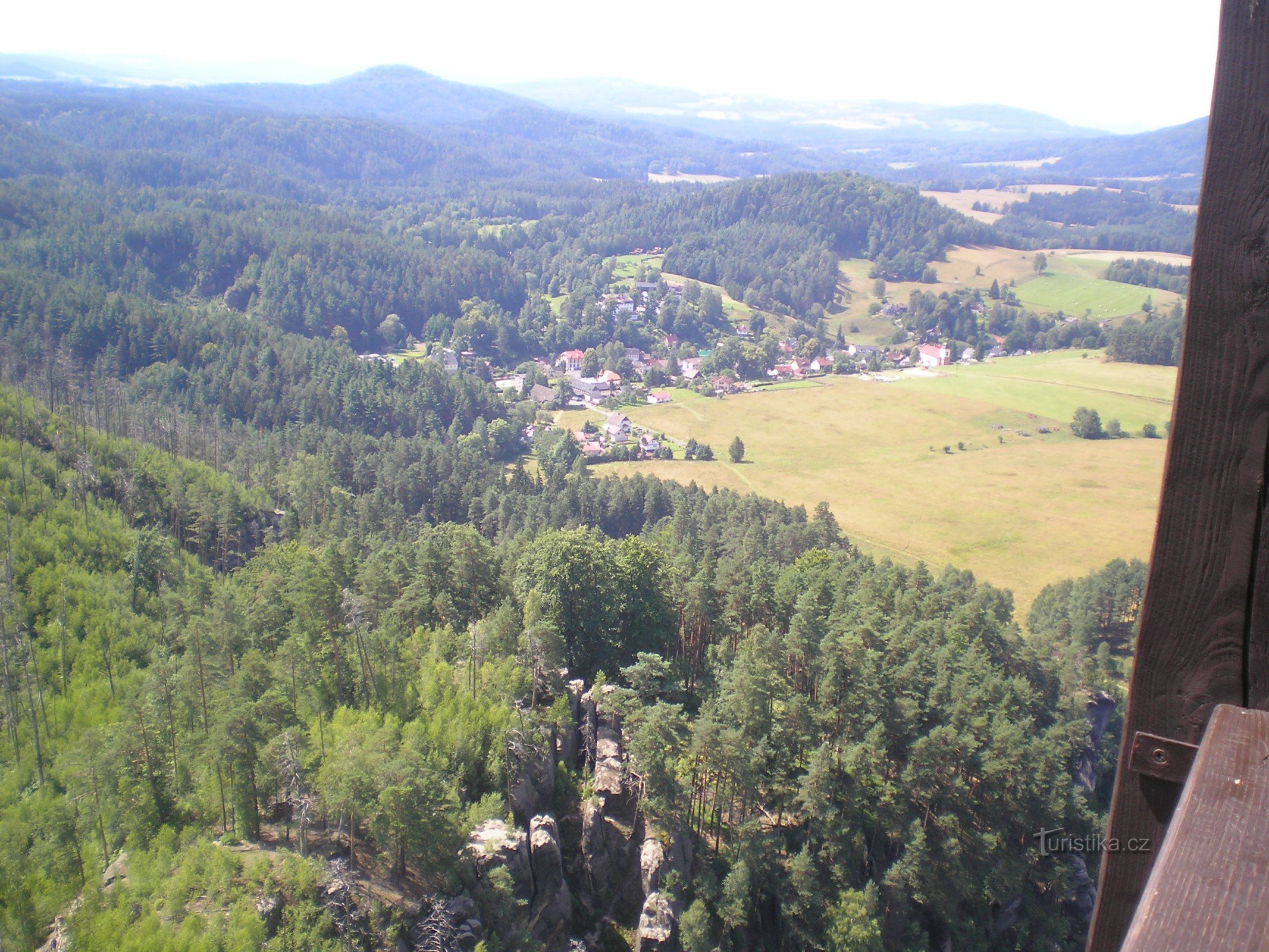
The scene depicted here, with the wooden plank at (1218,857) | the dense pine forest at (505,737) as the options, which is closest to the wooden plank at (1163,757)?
the wooden plank at (1218,857)

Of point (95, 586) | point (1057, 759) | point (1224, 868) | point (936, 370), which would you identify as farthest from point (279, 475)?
point (936, 370)

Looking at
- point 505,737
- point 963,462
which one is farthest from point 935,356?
point 505,737

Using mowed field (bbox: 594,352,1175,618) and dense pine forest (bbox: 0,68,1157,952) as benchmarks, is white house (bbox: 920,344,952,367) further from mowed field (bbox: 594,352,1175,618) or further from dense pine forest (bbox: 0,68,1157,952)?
dense pine forest (bbox: 0,68,1157,952)

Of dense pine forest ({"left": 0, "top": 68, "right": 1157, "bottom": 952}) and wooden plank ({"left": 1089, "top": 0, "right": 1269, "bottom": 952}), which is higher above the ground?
wooden plank ({"left": 1089, "top": 0, "right": 1269, "bottom": 952})

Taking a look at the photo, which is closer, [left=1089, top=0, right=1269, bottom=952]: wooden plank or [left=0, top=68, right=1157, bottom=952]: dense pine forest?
[left=1089, top=0, right=1269, bottom=952]: wooden plank

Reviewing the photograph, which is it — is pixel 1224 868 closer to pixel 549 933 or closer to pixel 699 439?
pixel 549 933

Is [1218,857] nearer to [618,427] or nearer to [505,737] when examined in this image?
[505,737]

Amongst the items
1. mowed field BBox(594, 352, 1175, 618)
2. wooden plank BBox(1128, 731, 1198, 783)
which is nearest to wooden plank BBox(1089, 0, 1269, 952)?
wooden plank BBox(1128, 731, 1198, 783)
